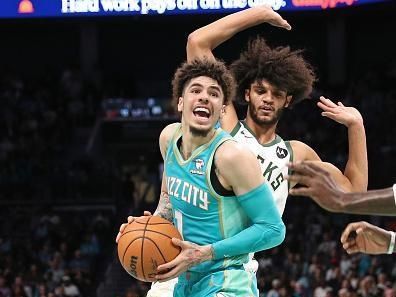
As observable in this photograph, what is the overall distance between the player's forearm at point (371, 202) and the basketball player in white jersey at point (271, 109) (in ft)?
5.48

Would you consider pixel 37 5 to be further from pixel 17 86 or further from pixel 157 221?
Answer: pixel 157 221

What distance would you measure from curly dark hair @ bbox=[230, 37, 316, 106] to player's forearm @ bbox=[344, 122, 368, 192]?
0.39 meters

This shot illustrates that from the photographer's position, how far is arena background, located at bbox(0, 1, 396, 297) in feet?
46.3

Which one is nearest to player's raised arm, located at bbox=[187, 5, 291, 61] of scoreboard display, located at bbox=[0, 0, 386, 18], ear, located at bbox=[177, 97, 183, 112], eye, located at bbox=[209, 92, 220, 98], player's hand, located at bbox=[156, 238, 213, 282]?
ear, located at bbox=[177, 97, 183, 112]

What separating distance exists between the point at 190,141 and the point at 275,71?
0.96m

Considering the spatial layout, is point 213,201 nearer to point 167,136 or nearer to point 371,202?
point 167,136

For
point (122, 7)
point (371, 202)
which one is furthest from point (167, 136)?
point (122, 7)

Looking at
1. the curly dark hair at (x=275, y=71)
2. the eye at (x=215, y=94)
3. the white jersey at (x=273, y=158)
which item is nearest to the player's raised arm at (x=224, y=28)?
the curly dark hair at (x=275, y=71)

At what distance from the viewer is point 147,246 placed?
4.52 metres

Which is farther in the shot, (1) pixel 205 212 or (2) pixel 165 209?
(2) pixel 165 209

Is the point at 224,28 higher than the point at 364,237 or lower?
higher

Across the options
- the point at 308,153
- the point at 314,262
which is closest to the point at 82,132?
the point at 314,262

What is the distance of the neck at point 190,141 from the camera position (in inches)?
184

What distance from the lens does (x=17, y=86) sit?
20.8m
